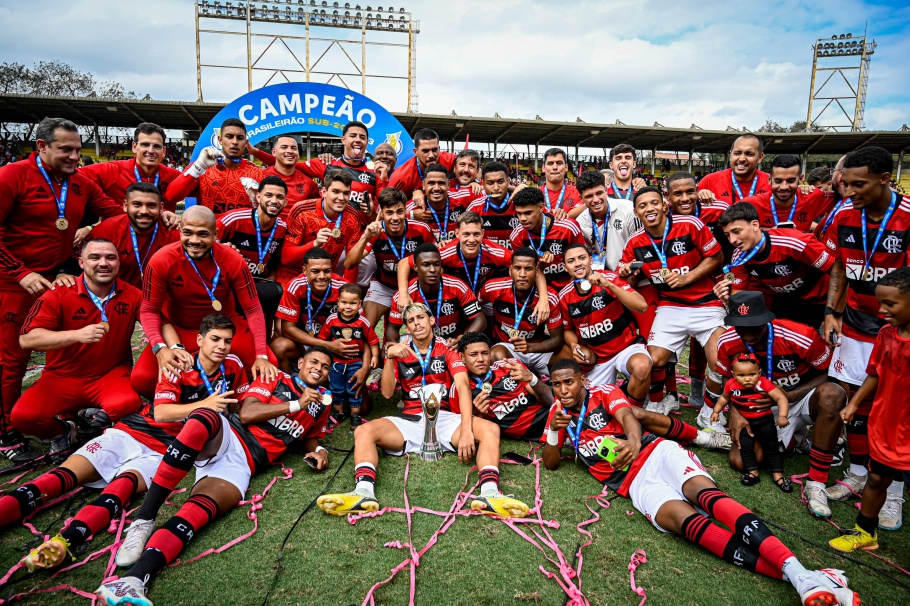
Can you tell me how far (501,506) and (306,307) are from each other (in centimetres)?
283

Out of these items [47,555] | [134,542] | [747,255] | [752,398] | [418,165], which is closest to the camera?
[47,555]

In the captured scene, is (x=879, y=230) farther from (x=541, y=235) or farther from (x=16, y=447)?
(x=16, y=447)

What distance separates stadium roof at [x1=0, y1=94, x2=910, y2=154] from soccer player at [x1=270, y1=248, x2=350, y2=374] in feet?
77.9

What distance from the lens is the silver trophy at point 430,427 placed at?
413cm

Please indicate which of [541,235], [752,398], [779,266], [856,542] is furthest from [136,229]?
[856,542]

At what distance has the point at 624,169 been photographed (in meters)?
7.24

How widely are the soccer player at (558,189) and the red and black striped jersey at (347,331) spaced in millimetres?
2792

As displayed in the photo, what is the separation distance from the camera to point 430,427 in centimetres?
421

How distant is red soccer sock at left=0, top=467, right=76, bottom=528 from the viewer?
10.6 ft

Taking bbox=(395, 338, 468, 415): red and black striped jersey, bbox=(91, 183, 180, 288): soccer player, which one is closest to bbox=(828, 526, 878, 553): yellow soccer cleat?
bbox=(395, 338, 468, 415): red and black striped jersey

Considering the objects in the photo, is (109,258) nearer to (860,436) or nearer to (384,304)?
(384,304)

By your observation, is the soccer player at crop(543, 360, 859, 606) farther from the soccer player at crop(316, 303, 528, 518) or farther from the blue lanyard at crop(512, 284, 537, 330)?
the blue lanyard at crop(512, 284, 537, 330)

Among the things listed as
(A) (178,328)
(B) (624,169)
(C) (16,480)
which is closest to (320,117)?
(B) (624,169)

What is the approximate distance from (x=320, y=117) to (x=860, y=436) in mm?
14690
